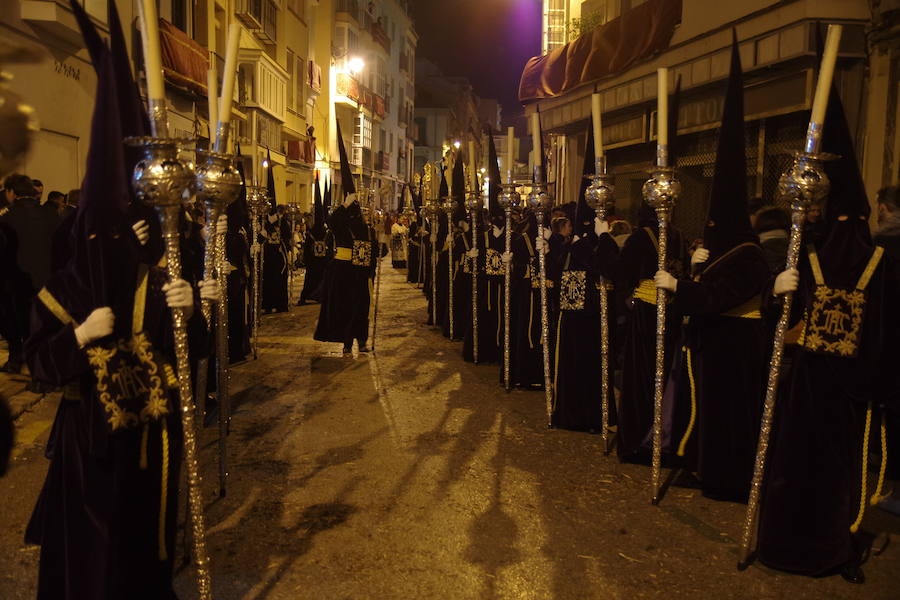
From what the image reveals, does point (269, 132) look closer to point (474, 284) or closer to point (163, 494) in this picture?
point (474, 284)

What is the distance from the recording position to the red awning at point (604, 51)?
13.4m

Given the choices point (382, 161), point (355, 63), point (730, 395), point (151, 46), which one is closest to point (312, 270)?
point (730, 395)

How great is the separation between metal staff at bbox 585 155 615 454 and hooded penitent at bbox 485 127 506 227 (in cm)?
224

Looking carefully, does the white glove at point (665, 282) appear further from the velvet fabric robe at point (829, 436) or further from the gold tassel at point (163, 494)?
the gold tassel at point (163, 494)

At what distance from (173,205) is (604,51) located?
1360 centimetres

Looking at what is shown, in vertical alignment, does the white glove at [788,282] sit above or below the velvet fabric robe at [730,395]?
above

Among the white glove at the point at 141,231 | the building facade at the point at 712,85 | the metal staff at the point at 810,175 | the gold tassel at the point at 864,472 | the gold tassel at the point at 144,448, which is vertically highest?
the building facade at the point at 712,85

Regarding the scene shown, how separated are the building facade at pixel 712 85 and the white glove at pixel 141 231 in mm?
4274

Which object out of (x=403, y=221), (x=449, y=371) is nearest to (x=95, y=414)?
(x=449, y=371)

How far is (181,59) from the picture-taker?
19031 mm

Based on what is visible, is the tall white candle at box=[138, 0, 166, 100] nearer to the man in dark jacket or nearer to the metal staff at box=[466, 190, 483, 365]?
the man in dark jacket

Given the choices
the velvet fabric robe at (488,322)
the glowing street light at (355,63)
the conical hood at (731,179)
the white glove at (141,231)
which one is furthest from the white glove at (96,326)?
the glowing street light at (355,63)

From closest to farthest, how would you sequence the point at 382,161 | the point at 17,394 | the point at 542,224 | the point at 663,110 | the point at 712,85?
the point at 663,110 → the point at 542,224 → the point at 17,394 → the point at 712,85 → the point at 382,161

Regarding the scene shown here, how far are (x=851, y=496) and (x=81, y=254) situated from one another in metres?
3.94
